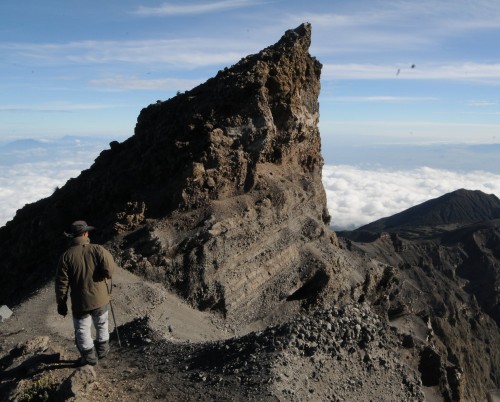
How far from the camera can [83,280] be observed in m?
9.23

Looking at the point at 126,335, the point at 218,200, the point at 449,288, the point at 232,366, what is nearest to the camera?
the point at 232,366

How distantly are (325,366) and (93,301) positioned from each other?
4612 mm

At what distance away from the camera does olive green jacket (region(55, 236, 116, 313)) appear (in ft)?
30.1

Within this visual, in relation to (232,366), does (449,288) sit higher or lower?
lower

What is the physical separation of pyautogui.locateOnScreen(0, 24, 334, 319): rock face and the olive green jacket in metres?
9.63

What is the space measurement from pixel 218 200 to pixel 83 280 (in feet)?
39.7

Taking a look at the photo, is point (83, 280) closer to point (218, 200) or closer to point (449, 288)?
point (218, 200)

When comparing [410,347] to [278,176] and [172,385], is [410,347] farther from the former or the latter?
[172,385]

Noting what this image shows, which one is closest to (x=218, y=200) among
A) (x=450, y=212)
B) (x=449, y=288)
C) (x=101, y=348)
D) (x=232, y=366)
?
(x=101, y=348)

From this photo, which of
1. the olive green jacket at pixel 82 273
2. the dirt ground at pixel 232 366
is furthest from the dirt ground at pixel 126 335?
the olive green jacket at pixel 82 273

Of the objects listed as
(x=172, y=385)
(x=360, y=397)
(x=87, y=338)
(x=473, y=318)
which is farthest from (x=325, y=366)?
(x=473, y=318)

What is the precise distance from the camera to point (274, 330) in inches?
429

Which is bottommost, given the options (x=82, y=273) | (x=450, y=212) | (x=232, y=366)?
(x=450, y=212)

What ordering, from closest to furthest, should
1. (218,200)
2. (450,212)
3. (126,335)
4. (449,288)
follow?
(126,335), (218,200), (449,288), (450,212)
